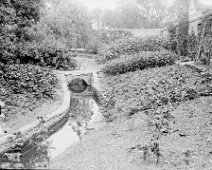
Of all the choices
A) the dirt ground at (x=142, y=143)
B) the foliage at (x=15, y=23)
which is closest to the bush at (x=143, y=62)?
the foliage at (x=15, y=23)

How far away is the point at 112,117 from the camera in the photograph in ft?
31.1

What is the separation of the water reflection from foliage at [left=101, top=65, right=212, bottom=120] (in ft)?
2.90

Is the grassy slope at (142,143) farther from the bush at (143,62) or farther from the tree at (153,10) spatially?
the tree at (153,10)

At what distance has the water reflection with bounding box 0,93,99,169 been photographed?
6.35 metres

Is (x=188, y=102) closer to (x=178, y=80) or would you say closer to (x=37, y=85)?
(x=178, y=80)

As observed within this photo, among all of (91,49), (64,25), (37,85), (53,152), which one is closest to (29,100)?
(37,85)

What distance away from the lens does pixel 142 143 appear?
6645 mm

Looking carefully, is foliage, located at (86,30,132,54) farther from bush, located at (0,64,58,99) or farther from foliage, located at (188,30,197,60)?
bush, located at (0,64,58,99)

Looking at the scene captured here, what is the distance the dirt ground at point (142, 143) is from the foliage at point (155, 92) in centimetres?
48

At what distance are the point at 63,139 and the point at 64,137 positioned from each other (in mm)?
175

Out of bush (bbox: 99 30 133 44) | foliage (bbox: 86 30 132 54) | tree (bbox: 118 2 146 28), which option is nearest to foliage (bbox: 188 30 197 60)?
foliage (bbox: 86 30 132 54)

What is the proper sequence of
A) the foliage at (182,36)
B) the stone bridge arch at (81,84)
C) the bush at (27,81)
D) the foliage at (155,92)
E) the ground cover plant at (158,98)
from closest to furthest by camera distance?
the ground cover plant at (158,98), the foliage at (155,92), the bush at (27,81), the stone bridge arch at (81,84), the foliage at (182,36)

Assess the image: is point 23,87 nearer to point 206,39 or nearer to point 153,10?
point 206,39

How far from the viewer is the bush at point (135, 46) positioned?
20438mm
